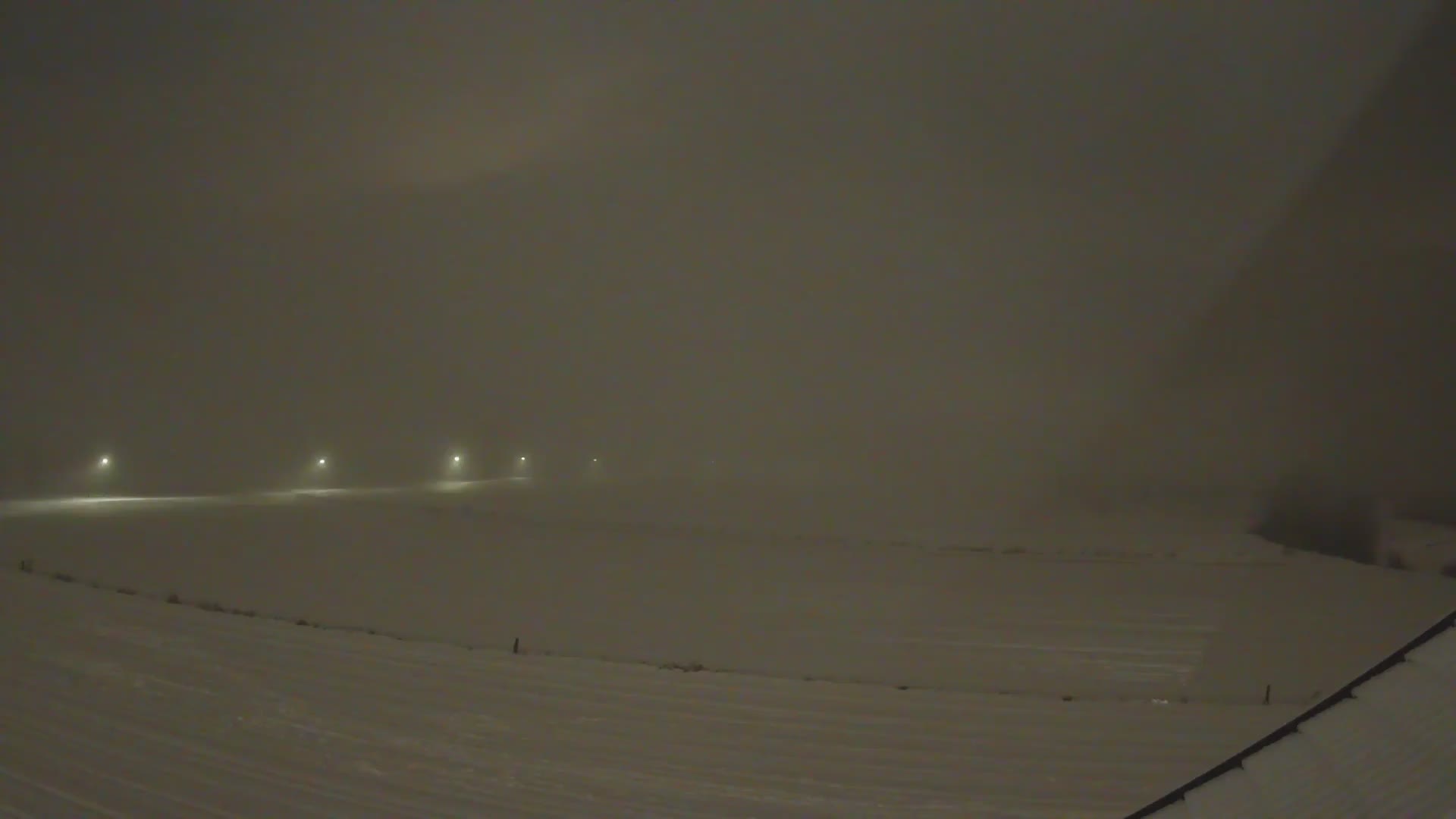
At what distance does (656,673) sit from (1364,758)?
3.93 metres

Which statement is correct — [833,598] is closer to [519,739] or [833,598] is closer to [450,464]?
[519,739]

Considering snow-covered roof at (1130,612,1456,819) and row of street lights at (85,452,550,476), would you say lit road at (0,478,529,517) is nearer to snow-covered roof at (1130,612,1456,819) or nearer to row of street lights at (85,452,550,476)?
row of street lights at (85,452,550,476)

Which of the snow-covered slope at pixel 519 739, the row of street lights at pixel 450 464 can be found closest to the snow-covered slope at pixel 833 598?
the snow-covered slope at pixel 519 739

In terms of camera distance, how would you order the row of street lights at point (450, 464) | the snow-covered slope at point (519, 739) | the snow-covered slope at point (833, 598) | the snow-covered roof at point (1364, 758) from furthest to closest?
1. the row of street lights at point (450, 464)
2. the snow-covered slope at point (833, 598)
3. the snow-covered slope at point (519, 739)
4. the snow-covered roof at point (1364, 758)

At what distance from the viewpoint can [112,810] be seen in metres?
3.09

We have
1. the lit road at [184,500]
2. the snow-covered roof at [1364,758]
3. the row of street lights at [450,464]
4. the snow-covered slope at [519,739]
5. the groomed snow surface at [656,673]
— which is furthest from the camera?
the row of street lights at [450,464]

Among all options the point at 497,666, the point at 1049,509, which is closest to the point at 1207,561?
the point at 1049,509

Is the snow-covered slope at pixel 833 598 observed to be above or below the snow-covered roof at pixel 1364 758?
above

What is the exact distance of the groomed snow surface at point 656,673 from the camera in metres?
3.47

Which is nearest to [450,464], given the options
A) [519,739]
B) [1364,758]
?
[519,739]

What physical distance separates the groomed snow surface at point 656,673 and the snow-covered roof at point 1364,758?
991 mm

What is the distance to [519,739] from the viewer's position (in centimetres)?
396

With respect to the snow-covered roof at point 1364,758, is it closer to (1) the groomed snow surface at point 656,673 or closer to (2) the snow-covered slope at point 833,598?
(1) the groomed snow surface at point 656,673

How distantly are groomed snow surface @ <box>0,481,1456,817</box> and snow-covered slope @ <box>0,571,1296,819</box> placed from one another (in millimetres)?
20
